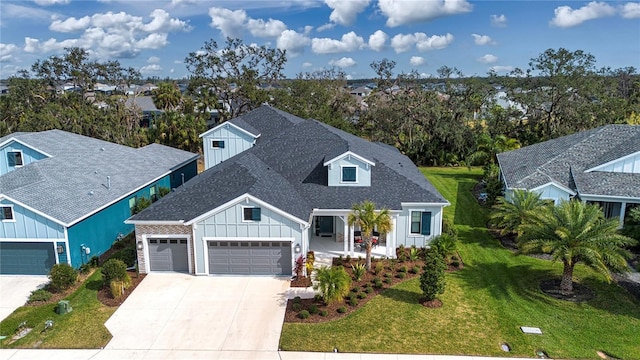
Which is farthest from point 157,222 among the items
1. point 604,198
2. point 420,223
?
point 604,198

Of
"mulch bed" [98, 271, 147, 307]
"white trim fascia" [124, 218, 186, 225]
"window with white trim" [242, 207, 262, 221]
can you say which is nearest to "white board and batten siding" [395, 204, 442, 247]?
"window with white trim" [242, 207, 262, 221]

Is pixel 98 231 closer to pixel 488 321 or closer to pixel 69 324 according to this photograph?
pixel 69 324

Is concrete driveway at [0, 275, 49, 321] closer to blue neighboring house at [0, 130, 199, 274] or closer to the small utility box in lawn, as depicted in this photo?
blue neighboring house at [0, 130, 199, 274]

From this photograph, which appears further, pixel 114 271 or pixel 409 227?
pixel 409 227

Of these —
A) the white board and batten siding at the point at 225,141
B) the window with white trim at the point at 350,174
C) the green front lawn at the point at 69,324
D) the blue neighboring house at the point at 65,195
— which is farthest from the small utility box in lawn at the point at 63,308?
the white board and batten siding at the point at 225,141

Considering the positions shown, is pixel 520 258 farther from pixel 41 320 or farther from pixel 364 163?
pixel 41 320

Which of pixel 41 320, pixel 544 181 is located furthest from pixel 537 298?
pixel 41 320
